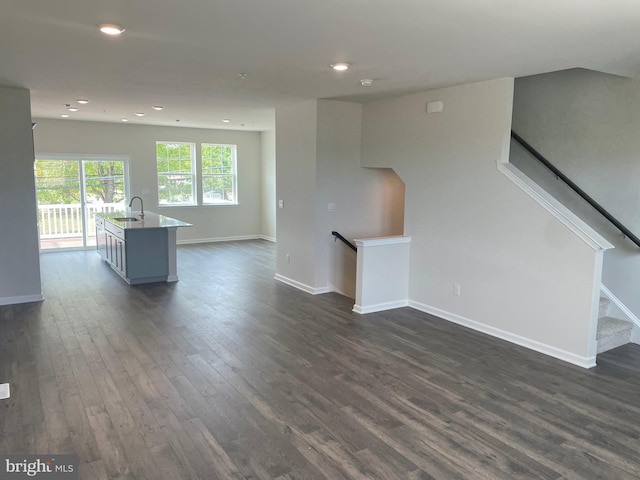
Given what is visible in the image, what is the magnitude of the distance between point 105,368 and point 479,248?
11.9ft

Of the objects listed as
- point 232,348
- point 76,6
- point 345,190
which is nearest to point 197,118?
point 345,190

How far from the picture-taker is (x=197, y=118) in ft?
27.2

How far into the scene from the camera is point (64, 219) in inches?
370

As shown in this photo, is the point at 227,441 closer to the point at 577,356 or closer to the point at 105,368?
the point at 105,368

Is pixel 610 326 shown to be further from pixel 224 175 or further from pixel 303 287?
pixel 224 175

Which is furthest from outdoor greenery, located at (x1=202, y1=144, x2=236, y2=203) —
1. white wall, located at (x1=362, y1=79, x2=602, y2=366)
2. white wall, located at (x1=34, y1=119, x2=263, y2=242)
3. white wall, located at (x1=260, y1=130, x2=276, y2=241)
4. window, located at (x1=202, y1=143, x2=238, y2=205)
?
white wall, located at (x1=362, y1=79, x2=602, y2=366)

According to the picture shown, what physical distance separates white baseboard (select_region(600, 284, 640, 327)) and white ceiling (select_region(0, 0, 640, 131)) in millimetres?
2059

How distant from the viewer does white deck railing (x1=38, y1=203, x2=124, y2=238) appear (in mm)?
9219

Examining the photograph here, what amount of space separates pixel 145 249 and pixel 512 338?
4.92 m

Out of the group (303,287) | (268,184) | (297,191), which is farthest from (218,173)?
(303,287)

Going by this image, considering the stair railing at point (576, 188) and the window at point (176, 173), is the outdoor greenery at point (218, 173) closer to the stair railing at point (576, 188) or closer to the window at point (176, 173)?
the window at point (176, 173)

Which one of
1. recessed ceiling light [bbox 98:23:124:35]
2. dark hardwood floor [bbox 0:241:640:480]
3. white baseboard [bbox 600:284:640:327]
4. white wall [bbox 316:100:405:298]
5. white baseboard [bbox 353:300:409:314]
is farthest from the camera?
white wall [bbox 316:100:405:298]

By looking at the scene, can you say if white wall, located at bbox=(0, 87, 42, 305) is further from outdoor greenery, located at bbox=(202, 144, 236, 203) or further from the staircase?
the staircase

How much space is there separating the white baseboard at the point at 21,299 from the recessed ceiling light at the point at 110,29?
156 inches
